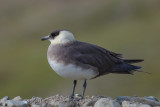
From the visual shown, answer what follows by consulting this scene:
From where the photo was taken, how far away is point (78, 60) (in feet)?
29.6

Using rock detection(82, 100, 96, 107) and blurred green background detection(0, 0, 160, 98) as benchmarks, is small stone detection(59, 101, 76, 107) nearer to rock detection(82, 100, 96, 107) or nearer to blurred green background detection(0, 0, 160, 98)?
rock detection(82, 100, 96, 107)

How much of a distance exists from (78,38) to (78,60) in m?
34.2

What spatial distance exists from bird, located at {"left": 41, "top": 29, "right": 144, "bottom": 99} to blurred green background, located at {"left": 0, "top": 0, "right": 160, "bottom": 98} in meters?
13.4

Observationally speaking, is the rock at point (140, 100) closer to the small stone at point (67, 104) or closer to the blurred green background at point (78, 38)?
the small stone at point (67, 104)

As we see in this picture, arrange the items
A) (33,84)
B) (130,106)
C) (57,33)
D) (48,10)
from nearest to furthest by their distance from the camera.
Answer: (130,106), (57,33), (33,84), (48,10)

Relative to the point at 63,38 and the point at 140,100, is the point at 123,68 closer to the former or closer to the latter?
the point at 140,100

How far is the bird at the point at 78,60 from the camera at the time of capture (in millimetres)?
8906

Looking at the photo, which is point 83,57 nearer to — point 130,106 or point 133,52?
point 130,106

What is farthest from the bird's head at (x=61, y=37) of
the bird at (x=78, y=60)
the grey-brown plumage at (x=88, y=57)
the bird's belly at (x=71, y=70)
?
the bird's belly at (x=71, y=70)

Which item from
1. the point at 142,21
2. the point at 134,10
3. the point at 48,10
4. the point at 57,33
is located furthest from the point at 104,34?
the point at 57,33

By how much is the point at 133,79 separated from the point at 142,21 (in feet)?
57.5

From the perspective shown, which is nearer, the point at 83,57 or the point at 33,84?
the point at 83,57

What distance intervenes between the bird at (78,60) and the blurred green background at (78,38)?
13.4 m

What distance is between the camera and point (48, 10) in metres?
60.5
